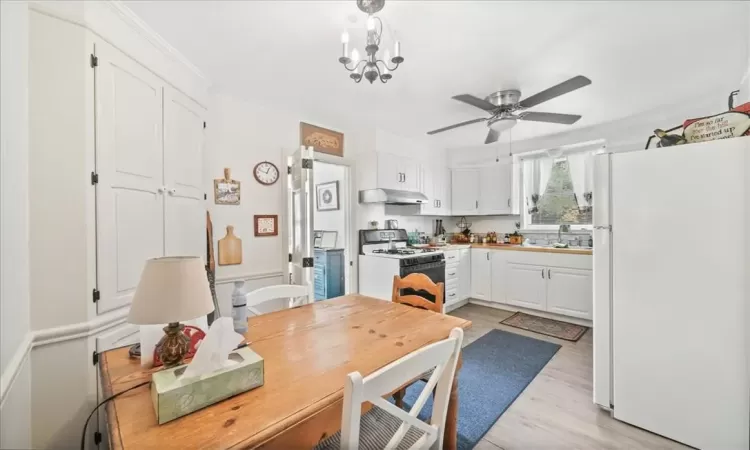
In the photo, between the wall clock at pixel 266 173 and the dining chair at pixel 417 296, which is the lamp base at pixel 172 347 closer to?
the dining chair at pixel 417 296

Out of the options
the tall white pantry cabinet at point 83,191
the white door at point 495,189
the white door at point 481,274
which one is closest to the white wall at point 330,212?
the white door at point 481,274

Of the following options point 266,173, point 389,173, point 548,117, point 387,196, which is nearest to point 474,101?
point 548,117

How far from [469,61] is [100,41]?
2244mm

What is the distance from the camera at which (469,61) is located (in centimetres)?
214

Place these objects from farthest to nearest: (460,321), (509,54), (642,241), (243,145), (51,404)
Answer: (243,145) < (509,54) < (642,241) < (460,321) < (51,404)

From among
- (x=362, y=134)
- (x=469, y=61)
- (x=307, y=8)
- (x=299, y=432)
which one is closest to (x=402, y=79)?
(x=469, y=61)

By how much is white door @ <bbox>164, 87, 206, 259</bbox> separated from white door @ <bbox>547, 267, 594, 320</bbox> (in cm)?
385

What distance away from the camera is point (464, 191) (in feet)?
15.8

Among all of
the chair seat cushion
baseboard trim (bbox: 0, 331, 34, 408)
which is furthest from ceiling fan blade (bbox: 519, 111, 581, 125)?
baseboard trim (bbox: 0, 331, 34, 408)

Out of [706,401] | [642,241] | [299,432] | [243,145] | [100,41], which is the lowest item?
[706,401]

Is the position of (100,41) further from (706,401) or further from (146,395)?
(706,401)

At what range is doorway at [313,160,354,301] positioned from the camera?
147 inches

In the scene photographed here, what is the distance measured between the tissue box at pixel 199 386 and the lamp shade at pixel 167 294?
15 centimetres

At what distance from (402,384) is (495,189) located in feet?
14.1
